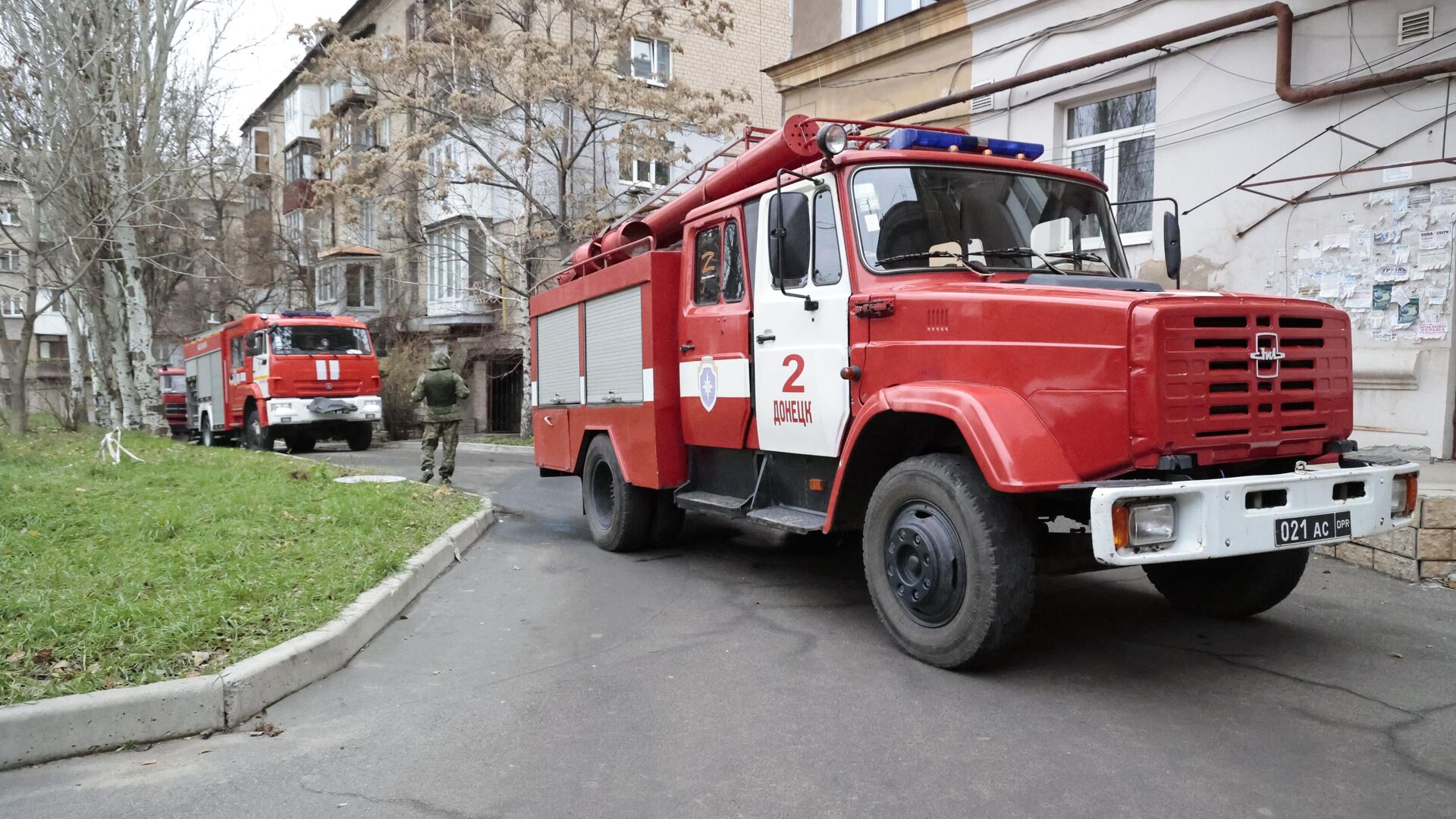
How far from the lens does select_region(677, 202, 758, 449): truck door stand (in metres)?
6.47

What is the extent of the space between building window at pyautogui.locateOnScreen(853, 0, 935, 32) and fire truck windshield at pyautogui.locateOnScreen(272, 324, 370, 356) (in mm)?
12057

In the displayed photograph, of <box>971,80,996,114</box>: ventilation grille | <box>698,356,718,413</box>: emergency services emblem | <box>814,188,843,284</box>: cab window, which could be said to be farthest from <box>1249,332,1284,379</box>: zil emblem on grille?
<box>971,80,996,114</box>: ventilation grille

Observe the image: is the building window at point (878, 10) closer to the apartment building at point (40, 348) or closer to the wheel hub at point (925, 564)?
the wheel hub at point (925, 564)

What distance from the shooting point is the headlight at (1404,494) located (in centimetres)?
463

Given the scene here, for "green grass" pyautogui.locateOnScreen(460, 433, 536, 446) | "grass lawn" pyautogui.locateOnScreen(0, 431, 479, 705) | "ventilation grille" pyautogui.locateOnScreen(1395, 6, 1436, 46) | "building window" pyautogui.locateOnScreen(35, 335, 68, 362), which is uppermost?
"ventilation grille" pyautogui.locateOnScreen(1395, 6, 1436, 46)

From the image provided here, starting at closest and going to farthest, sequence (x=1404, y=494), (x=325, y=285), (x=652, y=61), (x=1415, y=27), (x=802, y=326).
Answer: (x=1404, y=494)
(x=802, y=326)
(x=1415, y=27)
(x=652, y=61)
(x=325, y=285)

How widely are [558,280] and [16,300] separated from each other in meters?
18.9

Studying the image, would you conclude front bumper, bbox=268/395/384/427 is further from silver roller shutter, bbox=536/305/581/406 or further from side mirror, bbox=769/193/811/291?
side mirror, bbox=769/193/811/291

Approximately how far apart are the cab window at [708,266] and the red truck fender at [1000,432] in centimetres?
235

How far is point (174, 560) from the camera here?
6.48 metres

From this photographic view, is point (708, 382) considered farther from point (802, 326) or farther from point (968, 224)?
point (968, 224)

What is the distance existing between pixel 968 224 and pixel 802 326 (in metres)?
1.08

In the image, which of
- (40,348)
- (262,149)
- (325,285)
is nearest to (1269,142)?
(325,285)

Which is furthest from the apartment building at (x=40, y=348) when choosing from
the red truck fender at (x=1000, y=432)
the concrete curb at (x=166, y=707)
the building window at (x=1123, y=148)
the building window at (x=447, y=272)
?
the red truck fender at (x=1000, y=432)
